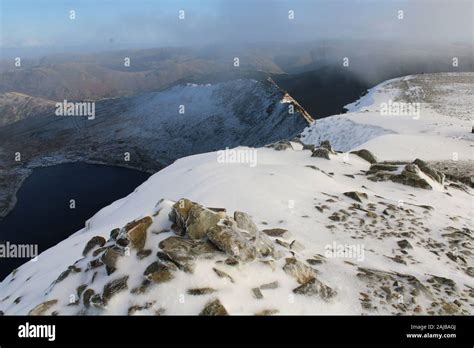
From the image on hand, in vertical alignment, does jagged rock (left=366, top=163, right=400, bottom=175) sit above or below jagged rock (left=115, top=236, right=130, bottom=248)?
above

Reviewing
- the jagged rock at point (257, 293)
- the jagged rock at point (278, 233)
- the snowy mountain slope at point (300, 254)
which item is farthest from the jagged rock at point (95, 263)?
the jagged rock at point (278, 233)

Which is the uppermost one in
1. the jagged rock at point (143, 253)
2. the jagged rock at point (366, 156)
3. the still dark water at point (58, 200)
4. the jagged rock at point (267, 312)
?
the jagged rock at point (366, 156)

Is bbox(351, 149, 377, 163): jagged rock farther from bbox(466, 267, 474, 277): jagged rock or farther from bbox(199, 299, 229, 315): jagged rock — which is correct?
bbox(199, 299, 229, 315): jagged rock

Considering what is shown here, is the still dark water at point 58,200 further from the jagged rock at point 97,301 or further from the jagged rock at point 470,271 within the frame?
the jagged rock at point 470,271

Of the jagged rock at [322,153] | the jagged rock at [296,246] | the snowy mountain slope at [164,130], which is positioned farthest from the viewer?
the snowy mountain slope at [164,130]

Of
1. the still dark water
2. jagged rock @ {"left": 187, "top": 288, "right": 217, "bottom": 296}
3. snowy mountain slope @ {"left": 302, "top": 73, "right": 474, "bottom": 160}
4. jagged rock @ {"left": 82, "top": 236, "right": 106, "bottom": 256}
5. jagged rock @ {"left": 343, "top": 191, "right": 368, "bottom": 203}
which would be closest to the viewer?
jagged rock @ {"left": 187, "top": 288, "right": 217, "bottom": 296}

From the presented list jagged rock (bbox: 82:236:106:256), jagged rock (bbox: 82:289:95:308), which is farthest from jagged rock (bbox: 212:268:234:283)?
jagged rock (bbox: 82:236:106:256)

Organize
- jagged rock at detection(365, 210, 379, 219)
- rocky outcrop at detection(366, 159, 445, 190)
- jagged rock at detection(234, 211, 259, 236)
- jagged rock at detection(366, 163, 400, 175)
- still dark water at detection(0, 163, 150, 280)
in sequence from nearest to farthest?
jagged rock at detection(234, 211, 259, 236) → jagged rock at detection(365, 210, 379, 219) → rocky outcrop at detection(366, 159, 445, 190) → jagged rock at detection(366, 163, 400, 175) → still dark water at detection(0, 163, 150, 280)
